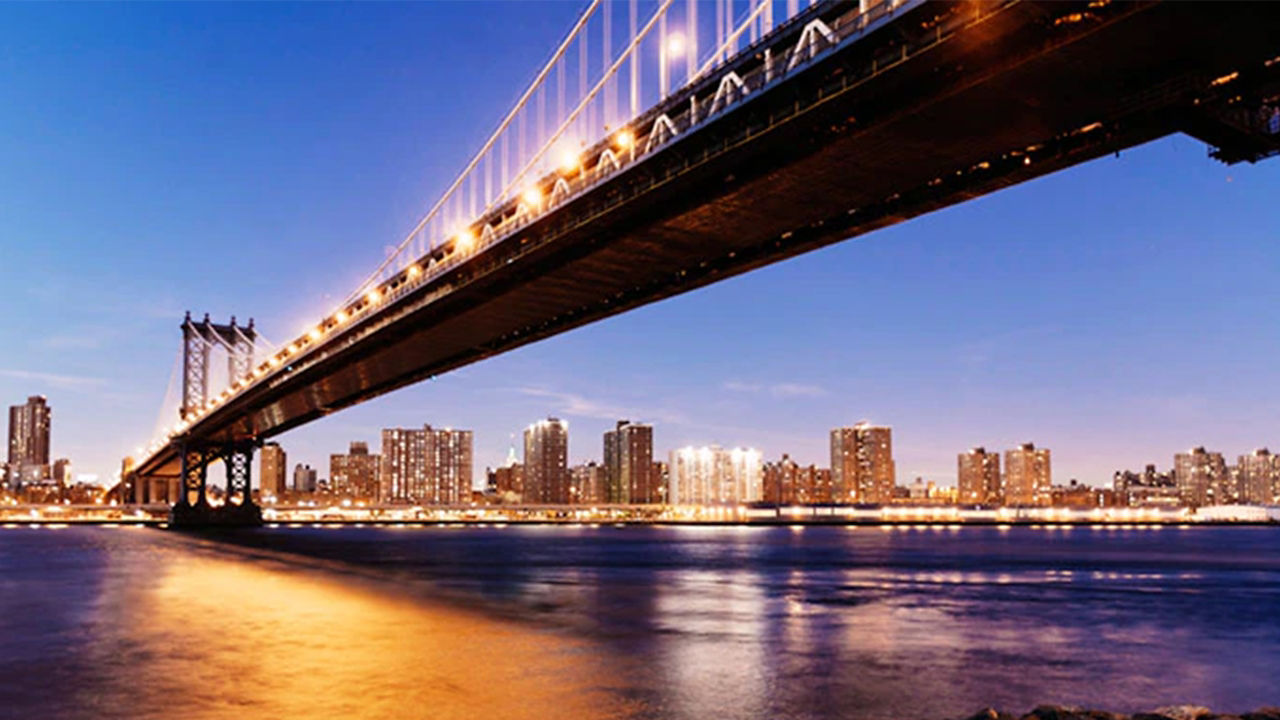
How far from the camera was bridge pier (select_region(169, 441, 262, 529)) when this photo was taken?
9800cm

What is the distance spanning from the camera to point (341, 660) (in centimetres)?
1997

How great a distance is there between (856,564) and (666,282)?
21.8 meters

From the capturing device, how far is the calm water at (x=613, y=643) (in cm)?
1650

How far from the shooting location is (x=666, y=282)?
144 feet

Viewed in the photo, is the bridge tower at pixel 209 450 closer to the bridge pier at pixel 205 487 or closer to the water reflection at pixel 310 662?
the bridge pier at pixel 205 487

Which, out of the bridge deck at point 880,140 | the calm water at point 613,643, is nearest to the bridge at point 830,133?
the bridge deck at point 880,140

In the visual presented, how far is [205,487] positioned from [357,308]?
48.4 meters

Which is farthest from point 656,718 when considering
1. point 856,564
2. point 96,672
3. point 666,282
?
point 856,564

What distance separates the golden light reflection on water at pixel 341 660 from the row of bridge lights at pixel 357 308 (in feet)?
48.9

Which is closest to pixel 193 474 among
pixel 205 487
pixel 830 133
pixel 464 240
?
pixel 205 487

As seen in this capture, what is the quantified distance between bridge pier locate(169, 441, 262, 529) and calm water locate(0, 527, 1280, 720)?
2060 inches

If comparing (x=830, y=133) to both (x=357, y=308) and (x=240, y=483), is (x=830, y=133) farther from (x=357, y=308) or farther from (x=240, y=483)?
(x=240, y=483)

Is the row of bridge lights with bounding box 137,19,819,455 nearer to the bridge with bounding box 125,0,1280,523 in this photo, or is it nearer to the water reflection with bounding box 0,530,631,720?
the bridge with bounding box 125,0,1280,523

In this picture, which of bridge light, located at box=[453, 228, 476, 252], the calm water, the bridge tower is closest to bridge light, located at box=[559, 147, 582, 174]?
bridge light, located at box=[453, 228, 476, 252]
